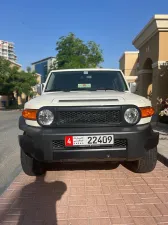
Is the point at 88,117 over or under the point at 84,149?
over

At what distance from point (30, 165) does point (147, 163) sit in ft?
6.32

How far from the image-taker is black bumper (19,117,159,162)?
338cm

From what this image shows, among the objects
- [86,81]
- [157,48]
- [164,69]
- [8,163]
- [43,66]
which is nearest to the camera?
[86,81]

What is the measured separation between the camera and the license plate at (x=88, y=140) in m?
3.40

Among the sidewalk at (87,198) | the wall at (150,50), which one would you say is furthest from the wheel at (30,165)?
the wall at (150,50)

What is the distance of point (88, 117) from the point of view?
3508 mm

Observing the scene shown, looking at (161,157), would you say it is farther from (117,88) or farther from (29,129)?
(29,129)

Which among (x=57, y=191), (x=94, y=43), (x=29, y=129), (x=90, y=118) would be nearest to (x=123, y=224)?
(x=57, y=191)

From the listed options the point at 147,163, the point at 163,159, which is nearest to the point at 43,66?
the point at 163,159

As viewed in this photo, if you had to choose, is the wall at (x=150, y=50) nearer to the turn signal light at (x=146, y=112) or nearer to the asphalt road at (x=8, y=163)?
the asphalt road at (x=8, y=163)

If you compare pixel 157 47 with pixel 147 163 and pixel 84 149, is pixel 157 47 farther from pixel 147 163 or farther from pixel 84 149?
pixel 84 149

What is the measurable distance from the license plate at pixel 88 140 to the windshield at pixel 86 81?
1499 millimetres

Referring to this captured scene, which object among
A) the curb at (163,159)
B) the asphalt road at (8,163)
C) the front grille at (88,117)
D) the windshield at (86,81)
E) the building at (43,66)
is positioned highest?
the building at (43,66)

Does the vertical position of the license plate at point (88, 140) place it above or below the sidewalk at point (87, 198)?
above
